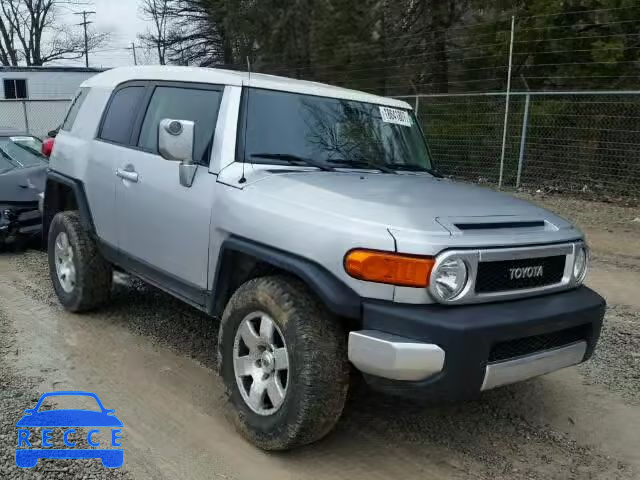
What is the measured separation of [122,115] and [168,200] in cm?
127

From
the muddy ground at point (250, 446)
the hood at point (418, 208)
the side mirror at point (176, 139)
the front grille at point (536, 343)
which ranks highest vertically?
the side mirror at point (176, 139)

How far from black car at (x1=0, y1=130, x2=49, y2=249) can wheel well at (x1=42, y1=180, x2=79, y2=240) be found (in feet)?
7.44

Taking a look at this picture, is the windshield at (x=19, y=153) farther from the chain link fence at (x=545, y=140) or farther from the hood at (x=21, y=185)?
the chain link fence at (x=545, y=140)

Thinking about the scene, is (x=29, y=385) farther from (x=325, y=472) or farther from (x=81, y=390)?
(x=325, y=472)

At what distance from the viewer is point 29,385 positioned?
4062 mm

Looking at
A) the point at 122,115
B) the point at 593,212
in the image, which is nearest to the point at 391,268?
the point at 122,115

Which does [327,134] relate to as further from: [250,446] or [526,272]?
[250,446]

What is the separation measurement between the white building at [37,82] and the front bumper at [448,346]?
95.4ft

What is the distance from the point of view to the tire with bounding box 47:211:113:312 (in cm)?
523

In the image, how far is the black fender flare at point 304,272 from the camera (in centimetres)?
295

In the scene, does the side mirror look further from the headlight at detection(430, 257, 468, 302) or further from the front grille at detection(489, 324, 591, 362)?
the front grille at detection(489, 324, 591, 362)

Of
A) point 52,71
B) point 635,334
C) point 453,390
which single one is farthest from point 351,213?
point 52,71

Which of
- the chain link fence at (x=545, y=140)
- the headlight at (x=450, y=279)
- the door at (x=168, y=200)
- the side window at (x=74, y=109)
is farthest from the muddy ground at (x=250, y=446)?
the chain link fence at (x=545, y=140)

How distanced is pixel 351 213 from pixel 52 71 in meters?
29.8
